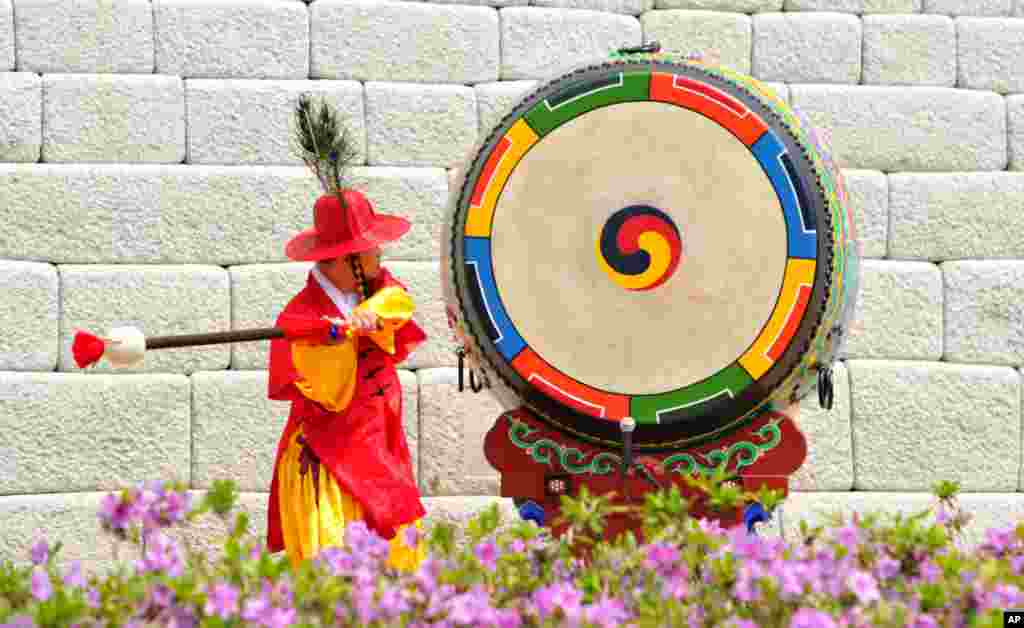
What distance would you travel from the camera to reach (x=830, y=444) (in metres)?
5.64

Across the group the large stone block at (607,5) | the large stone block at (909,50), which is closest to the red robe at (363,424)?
the large stone block at (607,5)

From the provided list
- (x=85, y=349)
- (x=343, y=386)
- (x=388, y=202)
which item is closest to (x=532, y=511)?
(x=343, y=386)

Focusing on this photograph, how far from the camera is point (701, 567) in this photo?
9.16 feet

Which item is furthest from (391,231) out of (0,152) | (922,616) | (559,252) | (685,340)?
(922,616)

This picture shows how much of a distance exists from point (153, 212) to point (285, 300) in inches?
19.0

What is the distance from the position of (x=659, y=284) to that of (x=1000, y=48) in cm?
242

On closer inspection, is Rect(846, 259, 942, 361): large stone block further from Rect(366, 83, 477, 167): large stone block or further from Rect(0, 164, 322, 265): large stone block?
Rect(0, 164, 322, 265): large stone block

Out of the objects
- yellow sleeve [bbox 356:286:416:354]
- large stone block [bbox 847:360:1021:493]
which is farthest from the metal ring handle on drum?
large stone block [bbox 847:360:1021:493]

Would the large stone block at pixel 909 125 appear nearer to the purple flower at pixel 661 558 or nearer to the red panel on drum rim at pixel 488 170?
the red panel on drum rim at pixel 488 170

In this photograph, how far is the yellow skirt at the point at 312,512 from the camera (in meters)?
4.29

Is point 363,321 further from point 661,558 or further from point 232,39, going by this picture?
point 661,558

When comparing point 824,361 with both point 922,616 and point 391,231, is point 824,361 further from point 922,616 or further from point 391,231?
point 922,616

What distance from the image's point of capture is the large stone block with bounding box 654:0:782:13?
5.65 m

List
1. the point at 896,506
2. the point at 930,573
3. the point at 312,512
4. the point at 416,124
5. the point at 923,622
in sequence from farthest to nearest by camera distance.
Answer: the point at 896,506 → the point at 416,124 → the point at 312,512 → the point at 930,573 → the point at 923,622
